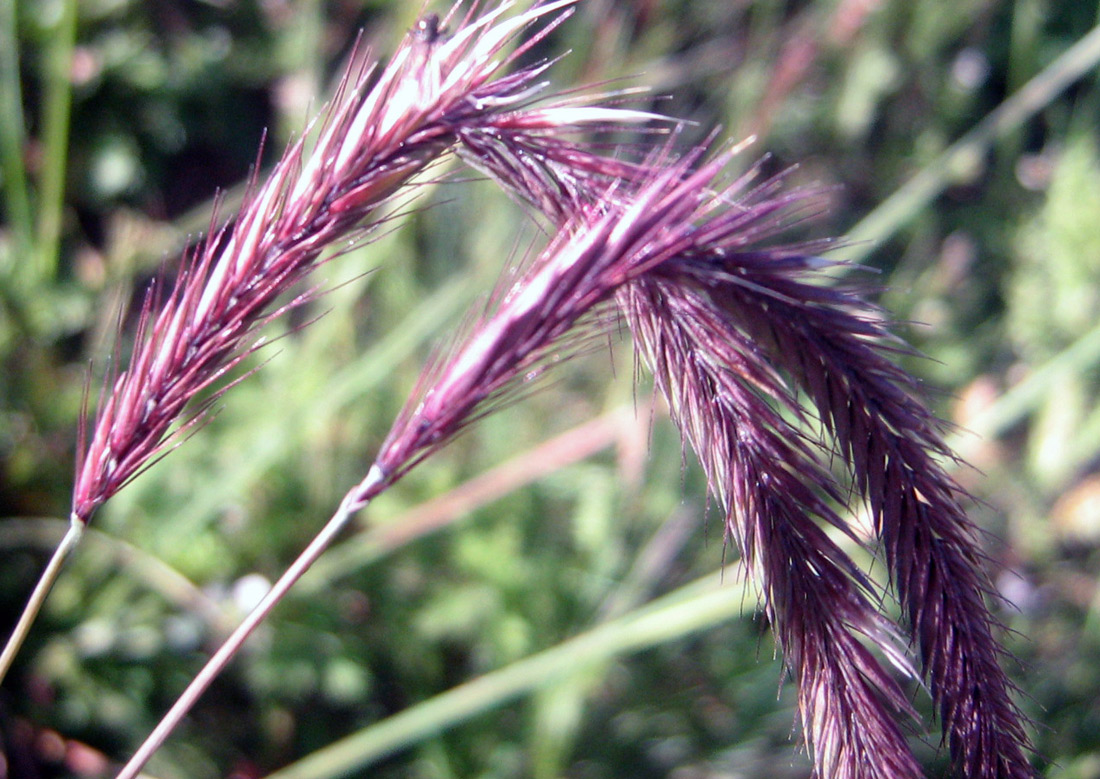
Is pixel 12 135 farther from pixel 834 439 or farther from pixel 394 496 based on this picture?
pixel 834 439

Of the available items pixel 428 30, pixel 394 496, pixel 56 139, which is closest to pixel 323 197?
pixel 428 30

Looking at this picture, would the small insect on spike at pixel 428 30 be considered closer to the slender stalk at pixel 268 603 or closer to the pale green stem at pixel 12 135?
the slender stalk at pixel 268 603

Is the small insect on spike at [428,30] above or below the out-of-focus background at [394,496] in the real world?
above

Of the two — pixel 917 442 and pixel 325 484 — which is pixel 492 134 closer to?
pixel 917 442

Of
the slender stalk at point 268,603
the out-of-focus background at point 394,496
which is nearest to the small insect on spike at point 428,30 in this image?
the slender stalk at point 268,603

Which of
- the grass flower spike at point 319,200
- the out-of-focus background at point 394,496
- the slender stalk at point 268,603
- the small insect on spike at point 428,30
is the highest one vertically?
the small insect on spike at point 428,30

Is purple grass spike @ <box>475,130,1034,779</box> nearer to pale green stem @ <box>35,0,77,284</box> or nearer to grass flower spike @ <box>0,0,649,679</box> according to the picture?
grass flower spike @ <box>0,0,649,679</box>

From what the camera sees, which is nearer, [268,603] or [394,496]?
[268,603]

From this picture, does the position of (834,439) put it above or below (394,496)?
above

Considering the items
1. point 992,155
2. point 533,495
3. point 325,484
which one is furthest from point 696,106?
point 325,484
